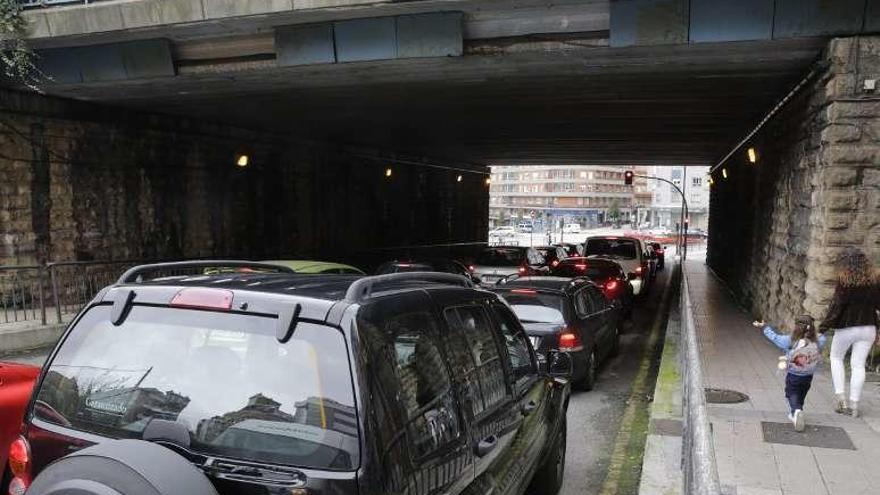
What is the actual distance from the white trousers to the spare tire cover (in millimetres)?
6743

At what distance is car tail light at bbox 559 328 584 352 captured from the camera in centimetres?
822

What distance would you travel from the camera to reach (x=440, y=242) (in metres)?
33.4

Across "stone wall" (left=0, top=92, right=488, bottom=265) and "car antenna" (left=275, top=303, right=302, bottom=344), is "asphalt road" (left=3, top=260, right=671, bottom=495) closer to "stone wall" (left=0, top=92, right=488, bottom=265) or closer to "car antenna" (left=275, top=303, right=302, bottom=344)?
"car antenna" (left=275, top=303, right=302, bottom=344)

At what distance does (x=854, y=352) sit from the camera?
6684 mm

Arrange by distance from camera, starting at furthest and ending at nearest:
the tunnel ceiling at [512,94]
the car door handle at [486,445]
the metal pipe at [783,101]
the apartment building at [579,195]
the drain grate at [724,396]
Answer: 1. the apartment building at [579,195]
2. the tunnel ceiling at [512,94]
3. the metal pipe at [783,101]
4. the drain grate at [724,396]
5. the car door handle at [486,445]

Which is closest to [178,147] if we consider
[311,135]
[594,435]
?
[311,135]

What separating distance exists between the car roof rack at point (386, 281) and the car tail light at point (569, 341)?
15.1ft

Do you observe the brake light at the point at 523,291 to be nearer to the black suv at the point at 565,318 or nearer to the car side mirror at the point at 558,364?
the black suv at the point at 565,318

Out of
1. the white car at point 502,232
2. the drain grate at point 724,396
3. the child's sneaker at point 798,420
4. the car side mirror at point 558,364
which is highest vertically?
the car side mirror at point 558,364

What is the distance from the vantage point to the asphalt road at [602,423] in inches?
219

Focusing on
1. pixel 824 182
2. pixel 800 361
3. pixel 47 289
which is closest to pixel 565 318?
pixel 800 361

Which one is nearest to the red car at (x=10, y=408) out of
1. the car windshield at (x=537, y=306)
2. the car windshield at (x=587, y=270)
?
the car windshield at (x=537, y=306)

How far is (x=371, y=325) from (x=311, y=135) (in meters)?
20.1

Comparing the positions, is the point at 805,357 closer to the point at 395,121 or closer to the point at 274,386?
the point at 274,386
